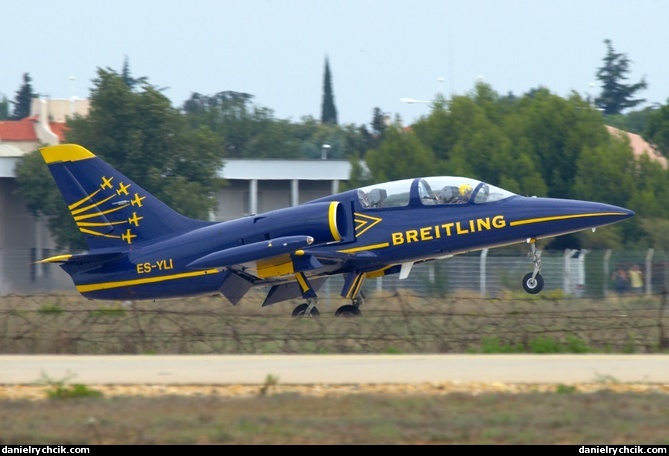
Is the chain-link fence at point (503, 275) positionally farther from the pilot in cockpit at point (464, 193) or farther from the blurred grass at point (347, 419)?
the blurred grass at point (347, 419)

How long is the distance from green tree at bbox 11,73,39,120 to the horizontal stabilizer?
91139 mm

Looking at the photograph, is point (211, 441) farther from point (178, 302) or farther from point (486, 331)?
point (178, 302)

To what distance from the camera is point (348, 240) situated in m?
18.4

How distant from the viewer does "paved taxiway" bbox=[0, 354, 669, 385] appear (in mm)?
10570

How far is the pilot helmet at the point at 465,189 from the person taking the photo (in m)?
18.3

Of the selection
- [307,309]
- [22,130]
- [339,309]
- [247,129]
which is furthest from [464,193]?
[247,129]

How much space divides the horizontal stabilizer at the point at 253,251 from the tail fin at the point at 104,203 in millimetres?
1690

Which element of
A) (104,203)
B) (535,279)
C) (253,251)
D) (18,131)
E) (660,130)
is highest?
(18,131)

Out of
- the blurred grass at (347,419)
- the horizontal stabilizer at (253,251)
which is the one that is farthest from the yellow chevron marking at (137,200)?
the blurred grass at (347,419)

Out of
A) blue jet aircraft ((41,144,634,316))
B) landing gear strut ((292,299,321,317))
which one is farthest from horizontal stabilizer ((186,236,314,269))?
landing gear strut ((292,299,321,317))

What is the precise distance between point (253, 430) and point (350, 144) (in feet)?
236

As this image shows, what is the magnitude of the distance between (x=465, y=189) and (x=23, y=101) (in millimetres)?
93383

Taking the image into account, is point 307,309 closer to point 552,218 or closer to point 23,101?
point 552,218

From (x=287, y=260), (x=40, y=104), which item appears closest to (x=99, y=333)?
A: (x=287, y=260)
